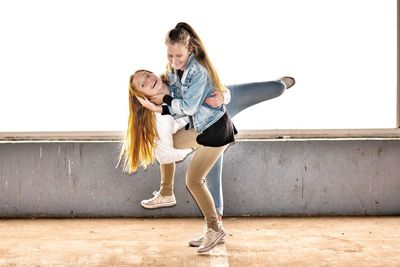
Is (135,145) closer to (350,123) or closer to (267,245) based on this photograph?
(267,245)

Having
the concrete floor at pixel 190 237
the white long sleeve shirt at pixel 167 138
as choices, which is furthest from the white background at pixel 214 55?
the white long sleeve shirt at pixel 167 138

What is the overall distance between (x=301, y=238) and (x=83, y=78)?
2091 mm

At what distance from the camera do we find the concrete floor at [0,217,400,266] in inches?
163

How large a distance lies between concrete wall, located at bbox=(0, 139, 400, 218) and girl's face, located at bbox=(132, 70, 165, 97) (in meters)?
1.24

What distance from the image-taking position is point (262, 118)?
5.68 meters

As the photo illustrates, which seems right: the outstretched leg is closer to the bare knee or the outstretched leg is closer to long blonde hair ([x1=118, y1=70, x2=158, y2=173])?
long blonde hair ([x1=118, y1=70, x2=158, y2=173])

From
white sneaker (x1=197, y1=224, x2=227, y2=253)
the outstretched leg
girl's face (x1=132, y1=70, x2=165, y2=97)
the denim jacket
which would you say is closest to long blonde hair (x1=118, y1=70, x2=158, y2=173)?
girl's face (x1=132, y1=70, x2=165, y2=97)

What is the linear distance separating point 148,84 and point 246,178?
4.91 ft

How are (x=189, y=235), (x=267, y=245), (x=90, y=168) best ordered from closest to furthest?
(x=267, y=245), (x=189, y=235), (x=90, y=168)

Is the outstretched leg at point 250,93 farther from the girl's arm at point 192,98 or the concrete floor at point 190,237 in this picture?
the concrete floor at point 190,237

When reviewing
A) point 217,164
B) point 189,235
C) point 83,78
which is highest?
point 83,78

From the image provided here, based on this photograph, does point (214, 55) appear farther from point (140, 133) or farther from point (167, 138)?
point (140, 133)

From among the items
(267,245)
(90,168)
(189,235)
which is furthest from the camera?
(90,168)

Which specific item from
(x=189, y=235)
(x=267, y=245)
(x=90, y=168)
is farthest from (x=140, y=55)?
(x=267, y=245)
